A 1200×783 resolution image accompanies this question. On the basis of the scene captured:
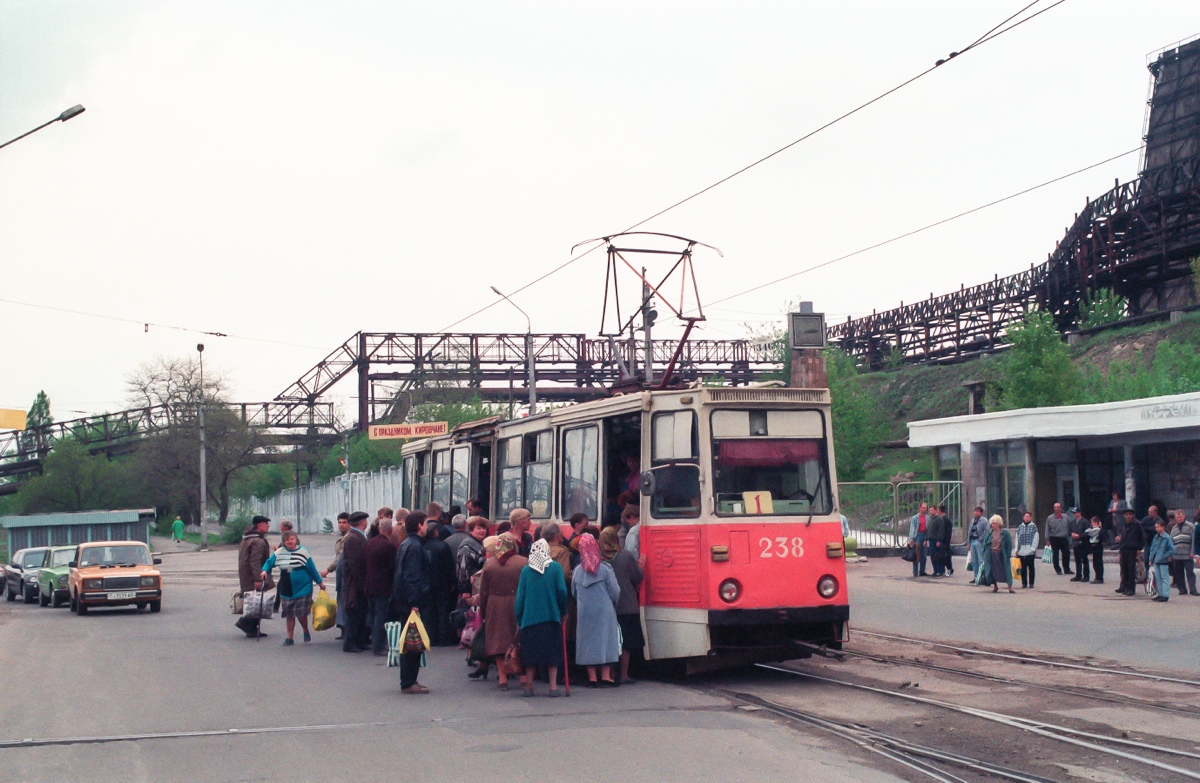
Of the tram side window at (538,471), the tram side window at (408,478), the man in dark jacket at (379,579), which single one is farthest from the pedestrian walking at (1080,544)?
the man in dark jacket at (379,579)

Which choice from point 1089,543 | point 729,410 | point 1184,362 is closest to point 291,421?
point 1184,362

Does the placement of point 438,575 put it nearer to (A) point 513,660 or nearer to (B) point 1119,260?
(A) point 513,660

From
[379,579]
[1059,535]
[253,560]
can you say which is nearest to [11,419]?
[253,560]

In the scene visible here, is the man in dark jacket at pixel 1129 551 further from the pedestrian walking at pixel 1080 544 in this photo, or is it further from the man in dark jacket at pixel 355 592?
the man in dark jacket at pixel 355 592

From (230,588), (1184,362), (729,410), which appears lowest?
(230,588)

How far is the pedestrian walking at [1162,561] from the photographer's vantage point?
67.8ft

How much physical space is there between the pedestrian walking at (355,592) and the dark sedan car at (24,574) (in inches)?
658

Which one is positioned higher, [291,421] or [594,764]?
[291,421]

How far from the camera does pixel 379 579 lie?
14.8 metres

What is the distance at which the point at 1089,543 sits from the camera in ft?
82.3

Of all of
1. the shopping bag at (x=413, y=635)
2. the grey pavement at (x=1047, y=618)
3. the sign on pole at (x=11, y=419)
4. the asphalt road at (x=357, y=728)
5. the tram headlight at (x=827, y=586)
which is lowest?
the grey pavement at (x=1047, y=618)

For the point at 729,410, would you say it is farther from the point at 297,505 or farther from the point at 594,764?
the point at 297,505

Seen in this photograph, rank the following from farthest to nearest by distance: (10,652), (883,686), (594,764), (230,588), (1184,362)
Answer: (1184,362) → (230,588) → (10,652) → (883,686) → (594,764)

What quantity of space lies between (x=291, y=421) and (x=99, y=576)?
5272cm
